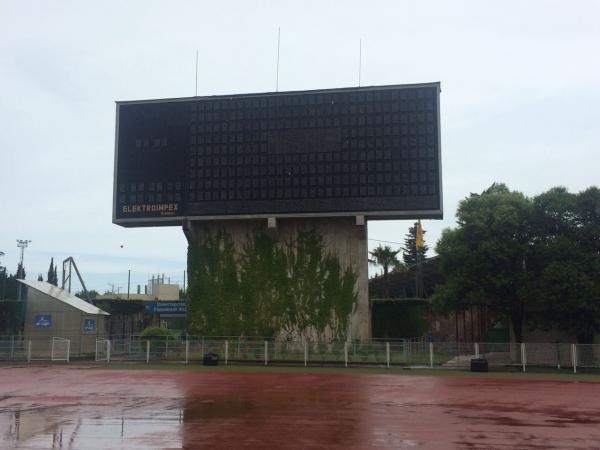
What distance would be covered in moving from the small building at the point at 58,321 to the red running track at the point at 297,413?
9.50m

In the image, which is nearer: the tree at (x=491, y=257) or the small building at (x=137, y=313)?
the tree at (x=491, y=257)

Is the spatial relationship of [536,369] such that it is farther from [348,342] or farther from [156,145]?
[156,145]

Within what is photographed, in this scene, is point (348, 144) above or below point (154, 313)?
above

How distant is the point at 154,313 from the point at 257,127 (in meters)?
28.4

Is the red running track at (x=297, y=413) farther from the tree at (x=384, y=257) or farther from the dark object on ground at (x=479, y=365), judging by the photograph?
the tree at (x=384, y=257)

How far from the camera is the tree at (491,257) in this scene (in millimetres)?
26641

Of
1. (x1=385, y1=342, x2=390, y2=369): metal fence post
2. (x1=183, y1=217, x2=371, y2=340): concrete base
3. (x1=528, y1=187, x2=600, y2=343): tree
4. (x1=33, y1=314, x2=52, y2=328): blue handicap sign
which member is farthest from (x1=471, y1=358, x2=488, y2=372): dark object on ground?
(x1=33, y1=314, x2=52, y2=328): blue handicap sign

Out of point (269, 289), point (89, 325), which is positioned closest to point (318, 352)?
point (269, 289)

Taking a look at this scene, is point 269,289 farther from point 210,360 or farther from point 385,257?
point 385,257

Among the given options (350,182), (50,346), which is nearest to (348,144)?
(350,182)

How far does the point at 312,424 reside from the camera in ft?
39.5

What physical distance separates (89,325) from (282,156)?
1417 cm

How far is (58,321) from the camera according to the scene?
32062mm

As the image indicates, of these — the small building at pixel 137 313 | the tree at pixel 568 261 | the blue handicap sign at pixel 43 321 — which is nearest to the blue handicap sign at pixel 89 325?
the blue handicap sign at pixel 43 321
